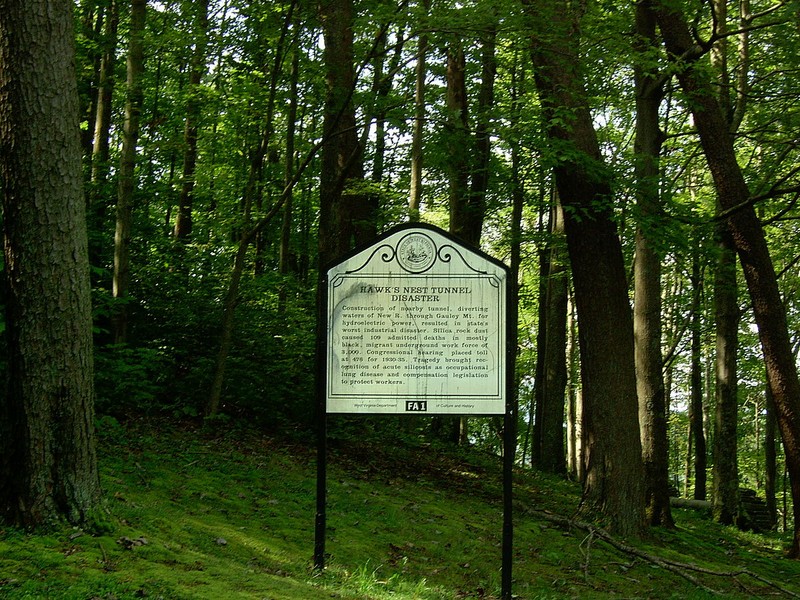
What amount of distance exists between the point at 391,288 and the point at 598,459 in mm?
5375

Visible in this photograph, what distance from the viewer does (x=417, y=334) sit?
686 cm

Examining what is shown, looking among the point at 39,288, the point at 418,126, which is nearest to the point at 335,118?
the point at 418,126

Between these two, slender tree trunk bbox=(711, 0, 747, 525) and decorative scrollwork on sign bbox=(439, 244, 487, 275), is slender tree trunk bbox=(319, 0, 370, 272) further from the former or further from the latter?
slender tree trunk bbox=(711, 0, 747, 525)

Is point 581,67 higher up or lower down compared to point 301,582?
higher up

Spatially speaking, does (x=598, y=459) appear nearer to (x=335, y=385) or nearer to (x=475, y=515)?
(x=475, y=515)

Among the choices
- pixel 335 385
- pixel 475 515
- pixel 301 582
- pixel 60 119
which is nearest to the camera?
pixel 60 119

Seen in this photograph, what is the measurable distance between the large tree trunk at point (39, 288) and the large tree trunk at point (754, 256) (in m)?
9.54

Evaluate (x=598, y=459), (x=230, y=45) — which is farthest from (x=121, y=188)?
(x=598, y=459)

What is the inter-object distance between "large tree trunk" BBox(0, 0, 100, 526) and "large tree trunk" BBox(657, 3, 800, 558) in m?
9.54

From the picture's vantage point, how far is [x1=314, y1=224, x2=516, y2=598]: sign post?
6820 mm

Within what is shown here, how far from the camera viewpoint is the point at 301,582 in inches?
244

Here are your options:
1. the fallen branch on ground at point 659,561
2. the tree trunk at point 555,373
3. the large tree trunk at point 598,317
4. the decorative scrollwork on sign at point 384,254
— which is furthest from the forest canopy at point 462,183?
the decorative scrollwork on sign at point 384,254

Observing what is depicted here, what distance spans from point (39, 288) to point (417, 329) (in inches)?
121

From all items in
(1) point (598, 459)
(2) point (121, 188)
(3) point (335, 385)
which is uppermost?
(2) point (121, 188)
